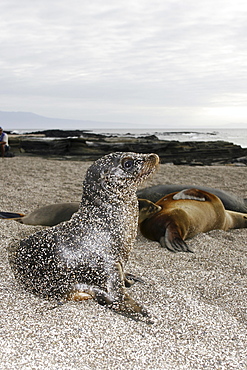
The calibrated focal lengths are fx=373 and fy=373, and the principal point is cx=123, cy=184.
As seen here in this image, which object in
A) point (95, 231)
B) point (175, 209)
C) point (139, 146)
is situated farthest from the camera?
point (139, 146)

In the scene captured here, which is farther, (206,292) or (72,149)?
(72,149)

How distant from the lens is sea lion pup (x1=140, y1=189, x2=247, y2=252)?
386cm

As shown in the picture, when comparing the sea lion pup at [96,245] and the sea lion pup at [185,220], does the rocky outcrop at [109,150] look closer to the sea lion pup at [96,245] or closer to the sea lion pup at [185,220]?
the sea lion pup at [185,220]

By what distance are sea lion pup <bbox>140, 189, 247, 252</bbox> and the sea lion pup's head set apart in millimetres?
1631

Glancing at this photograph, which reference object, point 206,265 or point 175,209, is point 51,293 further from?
point 175,209

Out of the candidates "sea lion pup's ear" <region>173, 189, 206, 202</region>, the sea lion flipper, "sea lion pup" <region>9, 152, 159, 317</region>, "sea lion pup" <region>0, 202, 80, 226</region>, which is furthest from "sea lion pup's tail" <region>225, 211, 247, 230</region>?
"sea lion pup" <region>9, 152, 159, 317</region>

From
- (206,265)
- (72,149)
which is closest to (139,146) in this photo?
(72,149)

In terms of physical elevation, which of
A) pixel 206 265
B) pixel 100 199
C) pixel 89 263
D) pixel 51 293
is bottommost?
pixel 206 265

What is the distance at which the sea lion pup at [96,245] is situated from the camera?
2.09 metres

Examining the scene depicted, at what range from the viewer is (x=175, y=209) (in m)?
4.21

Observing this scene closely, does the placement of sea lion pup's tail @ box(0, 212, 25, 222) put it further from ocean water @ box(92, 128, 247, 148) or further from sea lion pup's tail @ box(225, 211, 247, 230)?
ocean water @ box(92, 128, 247, 148)

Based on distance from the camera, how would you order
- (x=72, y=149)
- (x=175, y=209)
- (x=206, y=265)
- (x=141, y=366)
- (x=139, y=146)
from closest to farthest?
(x=141, y=366), (x=206, y=265), (x=175, y=209), (x=72, y=149), (x=139, y=146)

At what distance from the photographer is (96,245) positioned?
2111 millimetres

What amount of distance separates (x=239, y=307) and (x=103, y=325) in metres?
0.96
